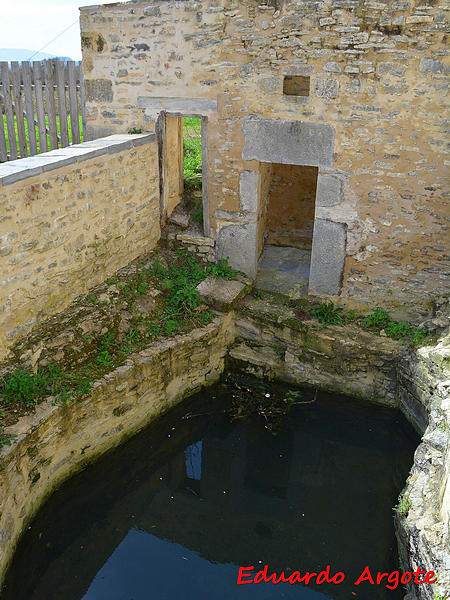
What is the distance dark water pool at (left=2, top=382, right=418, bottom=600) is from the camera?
16.6 ft

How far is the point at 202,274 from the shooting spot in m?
7.98

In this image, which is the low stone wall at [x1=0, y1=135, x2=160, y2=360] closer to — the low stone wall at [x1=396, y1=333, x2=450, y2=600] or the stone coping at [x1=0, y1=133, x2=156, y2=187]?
the stone coping at [x1=0, y1=133, x2=156, y2=187]

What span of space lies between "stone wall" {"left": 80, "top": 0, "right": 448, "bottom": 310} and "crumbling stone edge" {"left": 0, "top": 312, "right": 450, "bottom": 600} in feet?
4.58

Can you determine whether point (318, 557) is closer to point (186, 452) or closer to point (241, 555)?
point (241, 555)

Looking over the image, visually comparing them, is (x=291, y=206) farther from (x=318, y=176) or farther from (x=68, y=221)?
(x=68, y=221)

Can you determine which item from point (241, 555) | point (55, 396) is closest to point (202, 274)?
point (55, 396)

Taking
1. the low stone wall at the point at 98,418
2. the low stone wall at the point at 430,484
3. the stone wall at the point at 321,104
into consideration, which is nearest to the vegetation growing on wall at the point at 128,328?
the low stone wall at the point at 98,418

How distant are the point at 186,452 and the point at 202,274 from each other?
2609mm

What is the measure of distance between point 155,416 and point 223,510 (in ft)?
5.23

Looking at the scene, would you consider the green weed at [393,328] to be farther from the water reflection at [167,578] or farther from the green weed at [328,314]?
the water reflection at [167,578]

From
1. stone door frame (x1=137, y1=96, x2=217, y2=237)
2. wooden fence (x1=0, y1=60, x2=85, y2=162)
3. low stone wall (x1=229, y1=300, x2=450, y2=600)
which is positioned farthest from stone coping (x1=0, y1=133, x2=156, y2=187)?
low stone wall (x1=229, y1=300, x2=450, y2=600)

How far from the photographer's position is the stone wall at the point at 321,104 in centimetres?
630

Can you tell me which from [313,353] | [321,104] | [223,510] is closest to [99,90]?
[321,104]

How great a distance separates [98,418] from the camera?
20.1 feet
